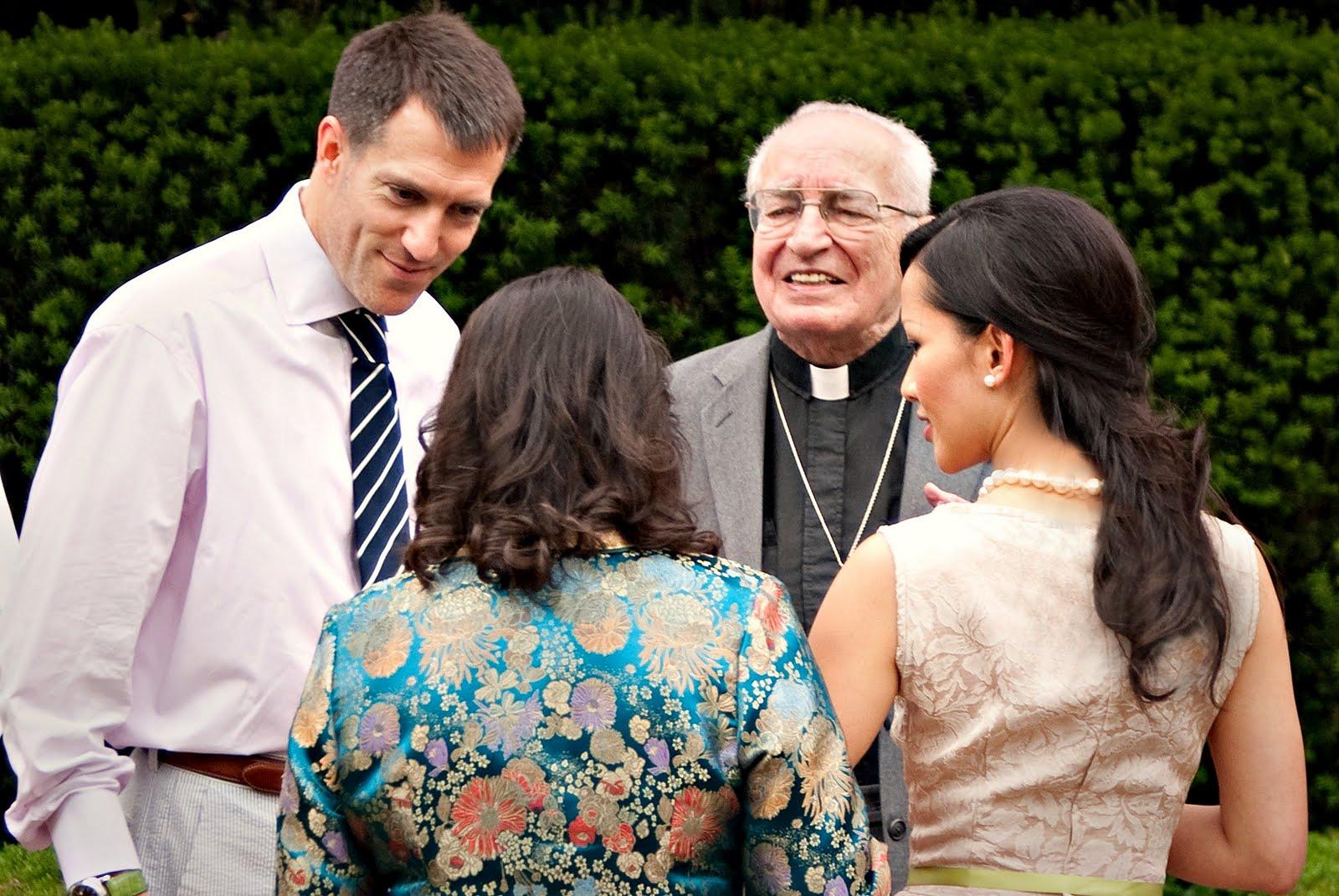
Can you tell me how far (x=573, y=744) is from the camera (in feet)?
7.05

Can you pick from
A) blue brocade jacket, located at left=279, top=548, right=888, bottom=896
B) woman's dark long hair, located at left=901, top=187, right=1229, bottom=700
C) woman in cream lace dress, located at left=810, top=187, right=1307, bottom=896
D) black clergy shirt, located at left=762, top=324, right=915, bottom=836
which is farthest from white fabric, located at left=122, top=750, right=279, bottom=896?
woman's dark long hair, located at left=901, top=187, right=1229, bottom=700

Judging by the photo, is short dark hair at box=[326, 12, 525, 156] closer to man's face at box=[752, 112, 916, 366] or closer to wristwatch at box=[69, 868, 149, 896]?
man's face at box=[752, 112, 916, 366]

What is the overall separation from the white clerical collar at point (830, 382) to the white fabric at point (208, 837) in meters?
1.69

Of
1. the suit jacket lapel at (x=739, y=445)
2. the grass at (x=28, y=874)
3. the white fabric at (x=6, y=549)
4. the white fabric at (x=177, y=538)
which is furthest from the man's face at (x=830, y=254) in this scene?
the grass at (x=28, y=874)

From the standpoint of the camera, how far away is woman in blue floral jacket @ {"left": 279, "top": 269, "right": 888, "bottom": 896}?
2150 mm

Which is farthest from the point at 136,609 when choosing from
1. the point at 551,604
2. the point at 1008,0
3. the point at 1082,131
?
the point at 1008,0

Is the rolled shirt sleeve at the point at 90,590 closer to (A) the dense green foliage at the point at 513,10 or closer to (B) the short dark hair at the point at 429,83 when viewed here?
(B) the short dark hair at the point at 429,83

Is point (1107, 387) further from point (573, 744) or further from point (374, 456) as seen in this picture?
point (374, 456)

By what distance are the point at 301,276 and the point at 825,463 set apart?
54.0 inches

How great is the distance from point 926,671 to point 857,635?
11cm

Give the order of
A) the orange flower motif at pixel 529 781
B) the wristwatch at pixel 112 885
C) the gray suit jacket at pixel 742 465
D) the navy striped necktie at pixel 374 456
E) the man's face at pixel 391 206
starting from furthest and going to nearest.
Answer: the gray suit jacket at pixel 742 465 < the man's face at pixel 391 206 < the navy striped necktie at pixel 374 456 < the wristwatch at pixel 112 885 < the orange flower motif at pixel 529 781

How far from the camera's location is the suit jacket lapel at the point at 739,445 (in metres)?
3.77

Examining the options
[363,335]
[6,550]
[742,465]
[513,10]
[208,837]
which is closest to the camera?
[208,837]

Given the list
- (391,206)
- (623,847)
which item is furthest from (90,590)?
(623,847)
